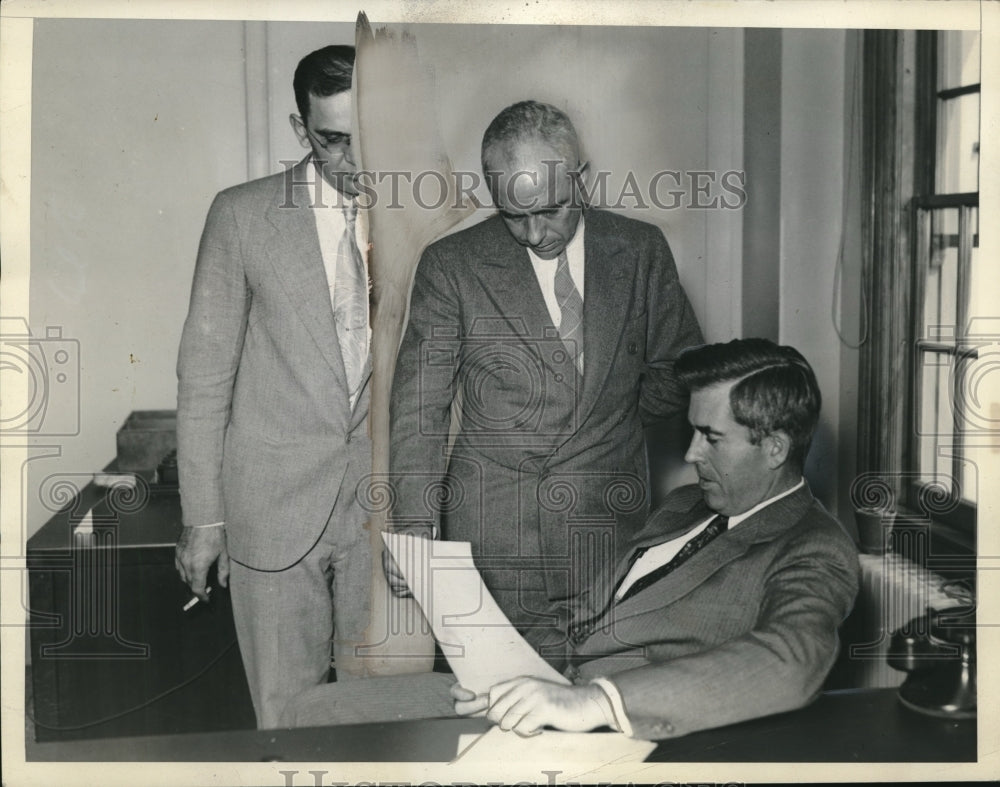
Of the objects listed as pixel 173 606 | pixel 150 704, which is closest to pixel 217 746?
pixel 150 704

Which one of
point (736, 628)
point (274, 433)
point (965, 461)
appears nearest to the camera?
point (736, 628)

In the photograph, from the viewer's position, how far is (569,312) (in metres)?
2.62

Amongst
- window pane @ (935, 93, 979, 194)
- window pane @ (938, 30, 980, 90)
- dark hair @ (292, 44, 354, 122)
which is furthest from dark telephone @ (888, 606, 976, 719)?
dark hair @ (292, 44, 354, 122)

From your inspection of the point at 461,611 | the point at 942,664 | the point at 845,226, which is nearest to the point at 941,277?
the point at 845,226

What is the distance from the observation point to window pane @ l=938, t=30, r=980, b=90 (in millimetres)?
2678

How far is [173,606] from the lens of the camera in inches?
104

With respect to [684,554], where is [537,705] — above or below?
below

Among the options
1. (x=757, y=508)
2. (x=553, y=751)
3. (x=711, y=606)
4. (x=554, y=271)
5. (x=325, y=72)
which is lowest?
(x=553, y=751)

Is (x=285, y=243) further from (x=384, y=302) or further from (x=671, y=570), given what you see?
(x=671, y=570)

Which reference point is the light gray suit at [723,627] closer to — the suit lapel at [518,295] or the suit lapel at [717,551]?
the suit lapel at [717,551]

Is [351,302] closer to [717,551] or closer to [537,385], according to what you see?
[537,385]

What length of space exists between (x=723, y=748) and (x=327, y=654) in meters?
1.00

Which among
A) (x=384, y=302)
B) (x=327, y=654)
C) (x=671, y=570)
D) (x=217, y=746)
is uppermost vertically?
(x=384, y=302)

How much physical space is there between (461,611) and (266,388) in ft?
2.39
